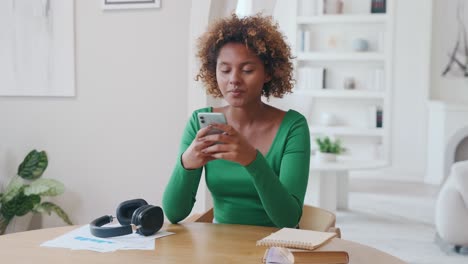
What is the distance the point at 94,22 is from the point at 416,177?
556 centimetres

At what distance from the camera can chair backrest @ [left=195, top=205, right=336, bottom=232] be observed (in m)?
1.96

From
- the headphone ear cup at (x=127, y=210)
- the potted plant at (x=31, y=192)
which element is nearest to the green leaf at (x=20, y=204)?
the potted plant at (x=31, y=192)

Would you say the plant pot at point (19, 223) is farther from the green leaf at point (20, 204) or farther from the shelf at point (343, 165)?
the shelf at point (343, 165)

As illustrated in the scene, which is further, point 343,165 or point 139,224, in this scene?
point 343,165

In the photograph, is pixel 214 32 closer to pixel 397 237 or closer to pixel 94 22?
pixel 94 22

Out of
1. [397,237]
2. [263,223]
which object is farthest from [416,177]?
[263,223]

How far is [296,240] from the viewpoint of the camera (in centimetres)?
137

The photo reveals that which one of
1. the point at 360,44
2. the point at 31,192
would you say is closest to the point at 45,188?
the point at 31,192

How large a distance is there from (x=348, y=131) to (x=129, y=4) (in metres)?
5.06

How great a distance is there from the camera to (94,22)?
3.20 metres

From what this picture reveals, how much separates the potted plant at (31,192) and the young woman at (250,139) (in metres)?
1.47

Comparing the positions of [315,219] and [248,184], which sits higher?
[248,184]

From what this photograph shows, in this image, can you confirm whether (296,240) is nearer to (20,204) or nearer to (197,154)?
(197,154)

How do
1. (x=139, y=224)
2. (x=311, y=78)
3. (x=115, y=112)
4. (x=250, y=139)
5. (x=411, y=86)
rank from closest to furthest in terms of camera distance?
(x=139, y=224)
(x=250, y=139)
(x=115, y=112)
(x=411, y=86)
(x=311, y=78)
